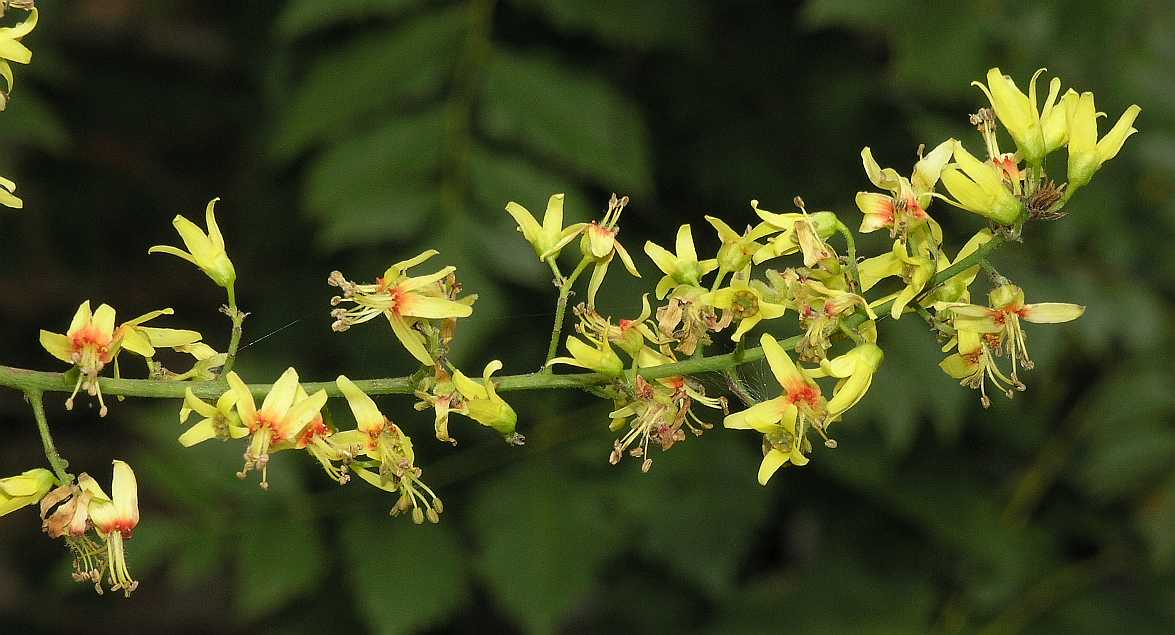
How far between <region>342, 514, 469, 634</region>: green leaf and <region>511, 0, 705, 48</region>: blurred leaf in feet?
4.25

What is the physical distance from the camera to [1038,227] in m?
3.43

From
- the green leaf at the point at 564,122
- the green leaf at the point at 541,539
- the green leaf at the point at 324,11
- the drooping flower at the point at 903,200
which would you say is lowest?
the green leaf at the point at 541,539

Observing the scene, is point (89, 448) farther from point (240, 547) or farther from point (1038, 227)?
point (1038, 227)

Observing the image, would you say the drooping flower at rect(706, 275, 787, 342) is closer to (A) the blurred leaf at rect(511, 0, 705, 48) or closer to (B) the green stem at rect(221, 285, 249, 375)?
(B) the green stem at rect(221, 285, 249, 375)

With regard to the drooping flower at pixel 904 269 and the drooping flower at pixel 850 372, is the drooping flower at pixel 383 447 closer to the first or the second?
the drooping flower at pixel 850 372

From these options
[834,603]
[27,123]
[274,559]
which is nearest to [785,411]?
[274,559]

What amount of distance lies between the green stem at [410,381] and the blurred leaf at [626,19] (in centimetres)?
168

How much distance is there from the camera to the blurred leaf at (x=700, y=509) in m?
3.38

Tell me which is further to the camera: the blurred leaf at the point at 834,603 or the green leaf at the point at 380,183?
the blurred leaf at the point at 834,603

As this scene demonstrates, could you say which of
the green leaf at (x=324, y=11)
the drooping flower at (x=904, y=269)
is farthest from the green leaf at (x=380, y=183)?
the drooping flower at (x=904, y=269)

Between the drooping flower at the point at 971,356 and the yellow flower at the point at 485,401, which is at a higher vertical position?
the drooping flower at the point at 971,356

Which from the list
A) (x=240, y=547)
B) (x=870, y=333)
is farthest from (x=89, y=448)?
(x=870, y=333)

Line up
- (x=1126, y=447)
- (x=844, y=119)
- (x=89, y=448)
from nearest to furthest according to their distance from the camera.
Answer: (x=1126, y=447), (x=844, y=119), (x=89, y=448)

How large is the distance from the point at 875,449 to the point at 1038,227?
2.50 feet
